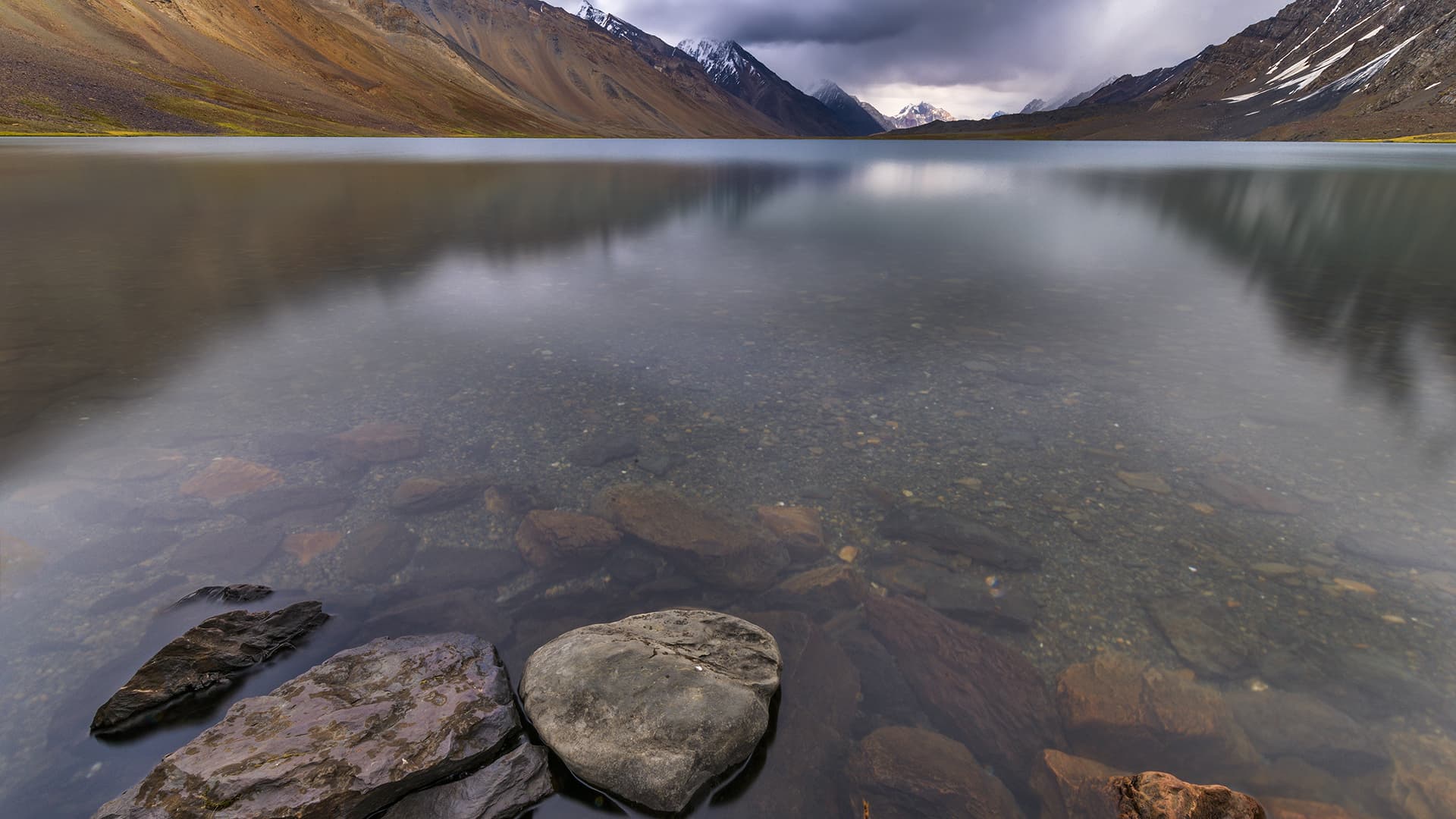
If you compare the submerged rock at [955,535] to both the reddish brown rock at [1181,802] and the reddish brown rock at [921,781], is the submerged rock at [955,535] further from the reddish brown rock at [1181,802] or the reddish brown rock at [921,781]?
the reddish brown rock at [1181,802]

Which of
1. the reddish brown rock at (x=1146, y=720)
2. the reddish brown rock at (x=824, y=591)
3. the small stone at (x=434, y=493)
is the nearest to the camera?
the reddish brown rock at (x=1146, y=720)

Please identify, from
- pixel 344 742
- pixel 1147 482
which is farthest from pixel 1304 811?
pixel 344 742

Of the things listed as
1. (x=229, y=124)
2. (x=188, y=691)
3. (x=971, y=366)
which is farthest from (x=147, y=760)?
(x=229, y=124)

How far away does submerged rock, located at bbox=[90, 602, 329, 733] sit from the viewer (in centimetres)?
616

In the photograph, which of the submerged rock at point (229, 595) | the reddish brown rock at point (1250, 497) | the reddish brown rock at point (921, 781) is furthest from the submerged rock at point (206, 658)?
the reddish brown rock at point (1250, 497)

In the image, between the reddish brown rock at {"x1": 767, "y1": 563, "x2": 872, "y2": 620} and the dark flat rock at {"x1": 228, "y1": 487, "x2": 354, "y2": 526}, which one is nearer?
the reddish brown rock at {"x1": 767, "y1": 563, "x2": 872, "y2": 620}

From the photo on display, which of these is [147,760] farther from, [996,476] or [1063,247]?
[1063,247]

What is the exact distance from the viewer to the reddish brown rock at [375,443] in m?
11.4

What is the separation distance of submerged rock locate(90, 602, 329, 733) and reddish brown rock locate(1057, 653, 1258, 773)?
8.48 m

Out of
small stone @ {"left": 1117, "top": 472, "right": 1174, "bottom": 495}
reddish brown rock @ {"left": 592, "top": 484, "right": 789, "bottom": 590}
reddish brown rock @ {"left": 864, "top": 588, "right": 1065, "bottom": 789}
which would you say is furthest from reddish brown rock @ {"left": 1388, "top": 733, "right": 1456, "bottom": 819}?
reddish brown rock @ {"left": 592, "top": 484, "right": 789, "bottom": 590}

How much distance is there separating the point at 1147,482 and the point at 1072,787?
21.2ft

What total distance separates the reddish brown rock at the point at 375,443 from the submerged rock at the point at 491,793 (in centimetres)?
716

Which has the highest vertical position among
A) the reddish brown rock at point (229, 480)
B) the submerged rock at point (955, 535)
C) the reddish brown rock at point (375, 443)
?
the submerged rock at point (955, 535)

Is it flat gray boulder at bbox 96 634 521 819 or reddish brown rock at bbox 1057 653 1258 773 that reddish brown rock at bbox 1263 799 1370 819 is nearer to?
reddish brown rock at bbox 1057 653 1258 773
